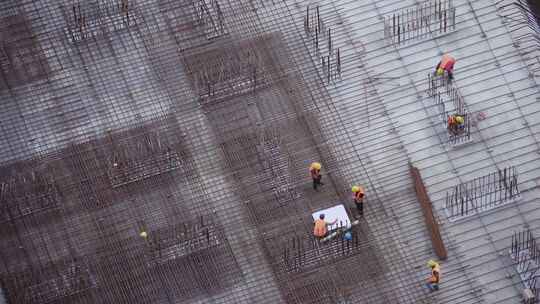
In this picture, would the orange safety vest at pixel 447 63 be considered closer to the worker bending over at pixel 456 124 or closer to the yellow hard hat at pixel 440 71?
the yellow hard hat at pixel 440 71

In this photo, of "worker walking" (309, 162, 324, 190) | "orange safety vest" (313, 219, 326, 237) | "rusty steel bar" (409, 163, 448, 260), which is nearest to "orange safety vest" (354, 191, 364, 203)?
"orange safety vest" (313, 219, 326, 237)

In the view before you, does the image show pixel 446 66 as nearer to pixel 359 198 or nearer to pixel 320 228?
pixel 359 198

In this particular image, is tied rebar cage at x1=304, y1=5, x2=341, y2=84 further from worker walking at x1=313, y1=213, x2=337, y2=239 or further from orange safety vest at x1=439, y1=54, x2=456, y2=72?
worker walking at x1=313, y1=213, x2=337, y2=239

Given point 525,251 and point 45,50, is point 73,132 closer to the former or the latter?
point 45,50

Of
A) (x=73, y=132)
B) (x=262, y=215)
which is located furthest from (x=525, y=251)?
(x=73, y=132)

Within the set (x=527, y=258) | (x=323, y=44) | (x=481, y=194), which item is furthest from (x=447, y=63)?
(x=527, y=258)
